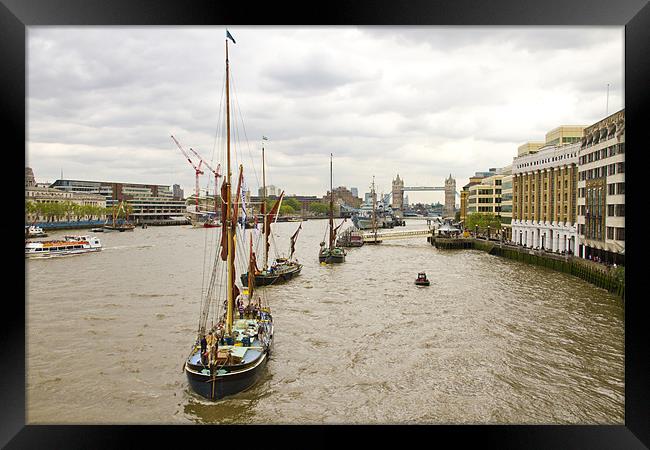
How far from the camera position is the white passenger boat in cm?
2388

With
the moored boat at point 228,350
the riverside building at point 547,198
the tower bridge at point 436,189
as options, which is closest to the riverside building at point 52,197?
the riverside building at point 547,198

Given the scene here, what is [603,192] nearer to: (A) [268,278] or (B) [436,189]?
(A) [268,278]

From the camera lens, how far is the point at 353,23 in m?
3.58

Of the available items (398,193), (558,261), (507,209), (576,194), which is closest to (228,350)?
(558,261)

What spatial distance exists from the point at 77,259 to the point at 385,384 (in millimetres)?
20328

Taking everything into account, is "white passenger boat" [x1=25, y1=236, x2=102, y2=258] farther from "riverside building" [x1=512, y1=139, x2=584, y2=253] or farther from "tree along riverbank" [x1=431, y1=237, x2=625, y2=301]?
"riverside building" [x1=512, y1=139, x2=584, y2=253]

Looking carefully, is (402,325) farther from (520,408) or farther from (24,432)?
(24,432)

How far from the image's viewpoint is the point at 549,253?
2219cm

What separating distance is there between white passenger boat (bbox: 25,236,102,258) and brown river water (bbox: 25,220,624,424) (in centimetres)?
812

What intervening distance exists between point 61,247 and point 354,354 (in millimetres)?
21374

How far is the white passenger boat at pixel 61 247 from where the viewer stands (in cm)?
2388

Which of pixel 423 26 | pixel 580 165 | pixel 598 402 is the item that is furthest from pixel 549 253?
pixel 423 26

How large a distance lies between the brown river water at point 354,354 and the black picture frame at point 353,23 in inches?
74.2

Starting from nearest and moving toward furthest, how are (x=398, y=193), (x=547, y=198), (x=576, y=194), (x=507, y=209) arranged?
(x=576, y=194) → (x=547, y=198) → (x=507, y=209) → (x=398, y=193)
